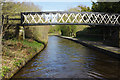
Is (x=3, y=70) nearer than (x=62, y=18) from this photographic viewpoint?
Yes

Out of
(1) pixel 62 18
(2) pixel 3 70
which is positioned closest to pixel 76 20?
(1) pixel 62 18

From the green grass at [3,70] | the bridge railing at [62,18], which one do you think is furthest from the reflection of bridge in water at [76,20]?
the green grass at [3,70]

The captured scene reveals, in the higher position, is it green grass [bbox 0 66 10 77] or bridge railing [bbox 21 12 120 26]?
bridge railing [bbox 21 12 120 26]

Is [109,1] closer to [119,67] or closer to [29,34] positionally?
[29,34]

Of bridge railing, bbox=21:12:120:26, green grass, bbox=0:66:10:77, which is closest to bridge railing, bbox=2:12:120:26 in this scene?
bridge railing, bbox=21:12:120:26

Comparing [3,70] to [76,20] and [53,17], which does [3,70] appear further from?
[76,20]

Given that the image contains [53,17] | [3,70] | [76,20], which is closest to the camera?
[3,70]

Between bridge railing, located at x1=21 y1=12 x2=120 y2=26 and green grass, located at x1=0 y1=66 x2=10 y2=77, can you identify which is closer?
green grass, located at x1=0 y1=66 x2=10 y2=77

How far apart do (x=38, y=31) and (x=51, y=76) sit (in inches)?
781

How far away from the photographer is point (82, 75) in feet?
30.9

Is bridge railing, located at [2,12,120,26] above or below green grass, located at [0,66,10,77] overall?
above

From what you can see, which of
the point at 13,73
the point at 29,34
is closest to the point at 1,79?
the point at 13,73

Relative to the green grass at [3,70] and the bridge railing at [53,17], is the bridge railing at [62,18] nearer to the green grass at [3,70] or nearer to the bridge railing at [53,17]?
the bridge railing at [53,17]

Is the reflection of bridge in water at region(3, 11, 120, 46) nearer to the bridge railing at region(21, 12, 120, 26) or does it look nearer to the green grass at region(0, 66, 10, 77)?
the bridge railing at region(21, 12, 120, 26)
